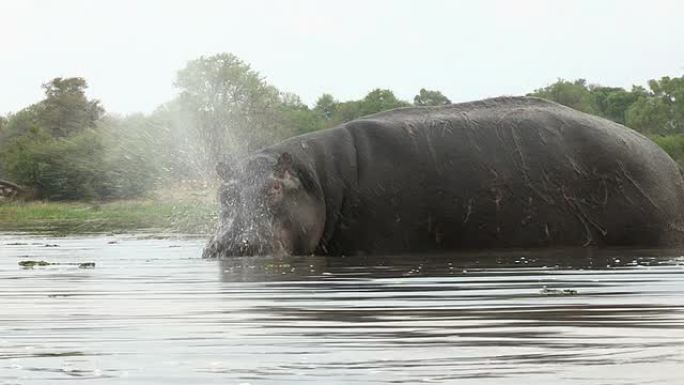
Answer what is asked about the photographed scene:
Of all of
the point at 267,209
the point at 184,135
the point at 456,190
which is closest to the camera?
the point at 267,209

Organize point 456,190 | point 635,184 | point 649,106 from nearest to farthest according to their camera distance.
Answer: point 456,190 < point 635,184 < point 649,106

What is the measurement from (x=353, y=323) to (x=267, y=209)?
682 centimetres

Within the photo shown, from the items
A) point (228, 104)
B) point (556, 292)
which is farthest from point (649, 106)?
point (556, 292)

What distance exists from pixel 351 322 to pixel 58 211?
38.3 meters

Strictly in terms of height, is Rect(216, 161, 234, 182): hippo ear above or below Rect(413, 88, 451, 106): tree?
below

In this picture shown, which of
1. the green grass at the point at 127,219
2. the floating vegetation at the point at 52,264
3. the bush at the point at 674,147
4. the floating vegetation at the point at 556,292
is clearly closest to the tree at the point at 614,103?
the bush at the point at 674,147

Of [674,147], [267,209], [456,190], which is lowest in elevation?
[267,209]

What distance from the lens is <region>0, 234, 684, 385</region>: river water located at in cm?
433

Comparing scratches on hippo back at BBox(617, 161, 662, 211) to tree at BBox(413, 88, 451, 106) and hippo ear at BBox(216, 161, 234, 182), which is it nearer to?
hippo ear at BBox(216, 161, 234, 182)

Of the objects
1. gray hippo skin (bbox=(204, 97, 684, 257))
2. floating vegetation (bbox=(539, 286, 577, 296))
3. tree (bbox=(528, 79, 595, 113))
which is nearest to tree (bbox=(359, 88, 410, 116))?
tree (bbox=(528, 79, 595, 113))

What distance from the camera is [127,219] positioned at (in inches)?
1244

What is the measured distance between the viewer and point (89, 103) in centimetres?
10338

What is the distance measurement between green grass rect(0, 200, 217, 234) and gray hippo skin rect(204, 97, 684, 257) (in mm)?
6931

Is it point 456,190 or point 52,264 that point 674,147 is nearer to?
point 456,190
